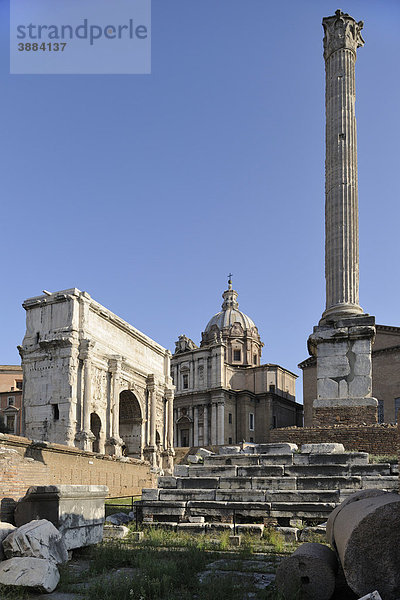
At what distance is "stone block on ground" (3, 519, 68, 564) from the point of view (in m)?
6.70

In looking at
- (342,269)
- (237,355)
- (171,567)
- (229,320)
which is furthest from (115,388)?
(229,320)

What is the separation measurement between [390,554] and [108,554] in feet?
13.5

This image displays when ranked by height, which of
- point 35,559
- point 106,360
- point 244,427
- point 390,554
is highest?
point 106,360

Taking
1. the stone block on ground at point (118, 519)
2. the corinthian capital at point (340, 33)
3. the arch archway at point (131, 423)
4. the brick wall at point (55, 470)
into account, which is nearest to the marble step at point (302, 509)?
the stone block on ground at point (118, 519)

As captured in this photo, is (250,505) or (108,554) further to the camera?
(250,505)

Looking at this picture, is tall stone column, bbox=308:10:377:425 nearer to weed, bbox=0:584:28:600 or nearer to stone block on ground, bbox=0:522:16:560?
stone block on ground, bbox=0:522:16:560

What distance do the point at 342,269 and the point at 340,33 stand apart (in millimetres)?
6827

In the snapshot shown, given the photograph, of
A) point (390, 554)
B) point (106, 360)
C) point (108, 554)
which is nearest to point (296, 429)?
point (108, 554)

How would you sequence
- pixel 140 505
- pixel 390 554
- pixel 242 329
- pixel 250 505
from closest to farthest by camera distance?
1. pixel 390 554
2. pixel 250 505
3. pixel 140 505
4. pixel 242 329

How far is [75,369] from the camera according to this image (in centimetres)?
2942

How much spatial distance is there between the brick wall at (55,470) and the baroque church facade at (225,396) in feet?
101

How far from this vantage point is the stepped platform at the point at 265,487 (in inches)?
406

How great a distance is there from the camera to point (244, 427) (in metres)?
58.6

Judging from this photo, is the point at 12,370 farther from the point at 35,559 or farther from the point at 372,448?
the point at 35,559
